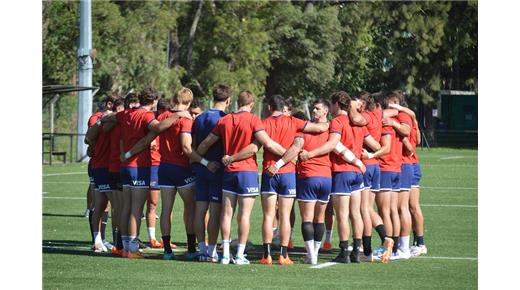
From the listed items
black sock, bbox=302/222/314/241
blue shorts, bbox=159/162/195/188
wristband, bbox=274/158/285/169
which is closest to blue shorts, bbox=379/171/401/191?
black sock, bbox=302/222/314/241

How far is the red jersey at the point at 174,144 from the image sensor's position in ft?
49.3

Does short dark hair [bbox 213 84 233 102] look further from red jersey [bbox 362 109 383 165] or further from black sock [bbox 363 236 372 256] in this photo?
black sock [bbox 363 236 372 256]

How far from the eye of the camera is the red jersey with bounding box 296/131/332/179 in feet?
48.0

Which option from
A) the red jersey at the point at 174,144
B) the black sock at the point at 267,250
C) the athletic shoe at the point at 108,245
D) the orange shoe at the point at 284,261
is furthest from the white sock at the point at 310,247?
the athletic shoe at the point at 108,245

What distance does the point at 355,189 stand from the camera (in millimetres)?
14891

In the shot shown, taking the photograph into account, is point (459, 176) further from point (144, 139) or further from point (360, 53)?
point (360, 53)

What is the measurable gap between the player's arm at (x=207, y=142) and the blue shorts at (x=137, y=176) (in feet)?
3.22

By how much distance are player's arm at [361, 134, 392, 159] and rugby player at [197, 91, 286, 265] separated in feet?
4.12

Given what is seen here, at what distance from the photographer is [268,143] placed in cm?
1435

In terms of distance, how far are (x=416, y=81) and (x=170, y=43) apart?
13.3 metres

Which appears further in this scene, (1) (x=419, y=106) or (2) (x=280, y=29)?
(2) (x=280, y=29)
